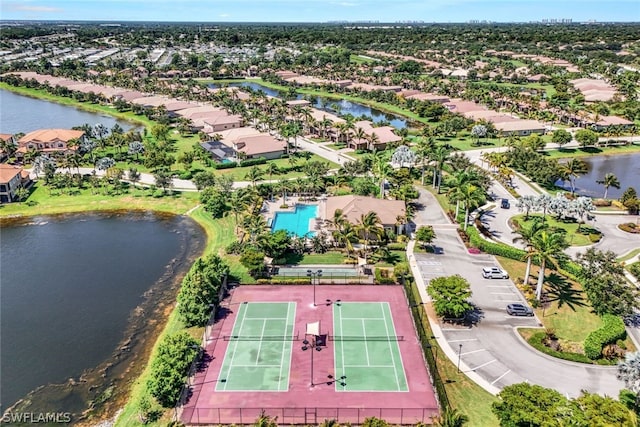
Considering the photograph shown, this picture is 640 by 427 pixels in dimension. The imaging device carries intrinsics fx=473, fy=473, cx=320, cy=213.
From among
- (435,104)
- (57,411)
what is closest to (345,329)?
(57,411)

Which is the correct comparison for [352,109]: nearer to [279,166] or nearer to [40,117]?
[279,166]

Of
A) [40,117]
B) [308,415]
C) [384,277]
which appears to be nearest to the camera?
[308,415]

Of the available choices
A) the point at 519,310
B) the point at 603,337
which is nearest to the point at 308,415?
the point at 519,310

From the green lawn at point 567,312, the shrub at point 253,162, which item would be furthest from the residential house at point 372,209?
the shrub at point 253,162

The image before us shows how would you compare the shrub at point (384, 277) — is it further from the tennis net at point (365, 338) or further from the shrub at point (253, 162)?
the shrub at point (253, 162)

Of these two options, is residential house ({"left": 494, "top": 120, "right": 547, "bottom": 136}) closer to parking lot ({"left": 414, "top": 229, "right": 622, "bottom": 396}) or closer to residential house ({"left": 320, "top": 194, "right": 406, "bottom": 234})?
residential house ({"left": 320, "top": 194, "right": 406, "bottom": 234})
